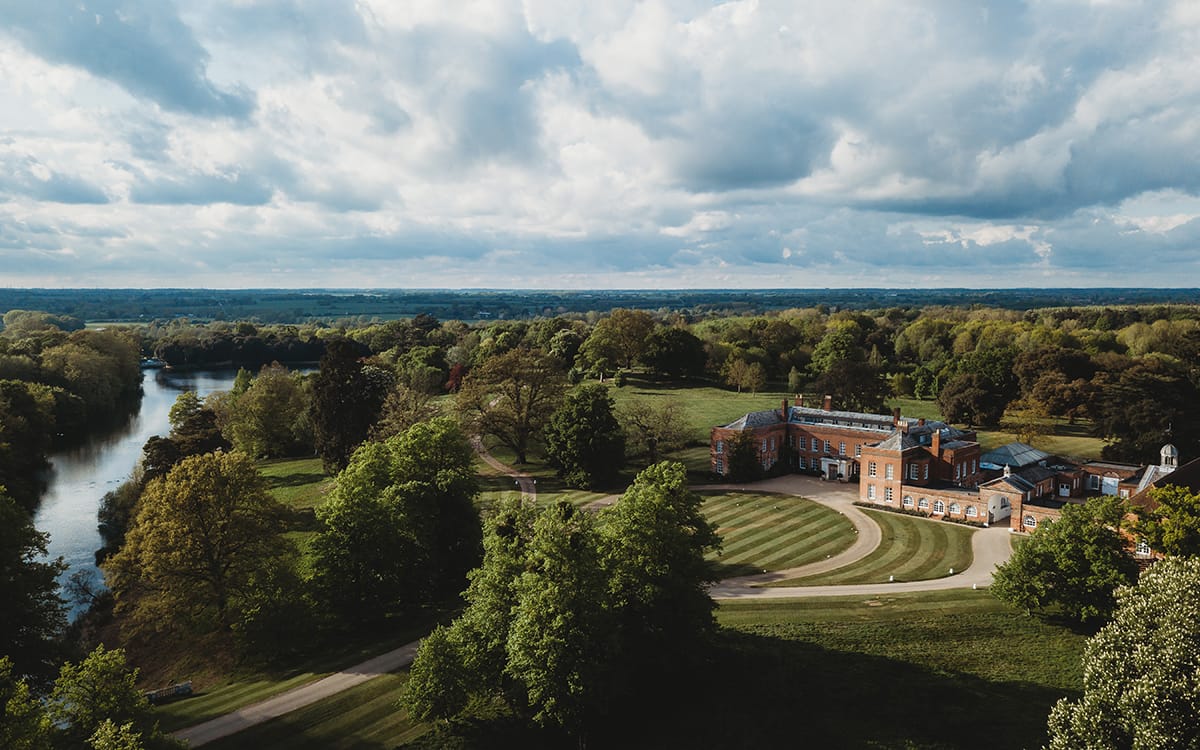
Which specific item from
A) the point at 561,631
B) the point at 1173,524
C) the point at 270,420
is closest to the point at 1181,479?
the point at 1173,524

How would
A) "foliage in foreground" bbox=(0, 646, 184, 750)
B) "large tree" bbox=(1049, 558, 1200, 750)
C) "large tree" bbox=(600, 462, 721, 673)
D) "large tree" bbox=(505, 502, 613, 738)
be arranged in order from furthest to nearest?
"large tree" bbox=(600, 462, 721, 673) < "large tree" bbox=(505, 502, 613, 738) < "foliage in foreground" bbox=(0, 646, 184, 750) < "large tree" bbox=(1049, 558, 1200, 750)

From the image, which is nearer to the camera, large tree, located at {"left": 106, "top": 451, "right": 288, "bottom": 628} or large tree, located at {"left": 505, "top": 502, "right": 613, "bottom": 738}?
large tree, located at {"left": 505, "top": 502, "right": 613, "bottom": 738}

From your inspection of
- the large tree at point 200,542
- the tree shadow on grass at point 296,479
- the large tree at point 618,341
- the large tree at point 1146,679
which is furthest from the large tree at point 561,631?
the large tree at point 618,341

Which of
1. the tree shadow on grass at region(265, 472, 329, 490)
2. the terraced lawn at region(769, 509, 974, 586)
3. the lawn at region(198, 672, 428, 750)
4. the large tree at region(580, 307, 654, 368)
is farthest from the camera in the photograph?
the large tree at region(580, 307, 654, 368)

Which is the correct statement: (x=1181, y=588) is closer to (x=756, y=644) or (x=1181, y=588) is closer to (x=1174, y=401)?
Answer: (x=756, y=644)

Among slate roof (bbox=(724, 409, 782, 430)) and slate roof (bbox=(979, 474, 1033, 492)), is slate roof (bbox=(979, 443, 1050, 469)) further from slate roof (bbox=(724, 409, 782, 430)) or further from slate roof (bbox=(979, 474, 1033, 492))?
slate roof (bbox=(724, 409, 782, 430))

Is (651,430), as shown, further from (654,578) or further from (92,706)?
(92,706)

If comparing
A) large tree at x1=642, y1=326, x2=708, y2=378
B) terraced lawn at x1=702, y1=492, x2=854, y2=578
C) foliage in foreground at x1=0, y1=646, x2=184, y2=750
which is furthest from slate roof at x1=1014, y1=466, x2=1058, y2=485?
large tree at x1=642, y1=326, x2=708, y2=378
